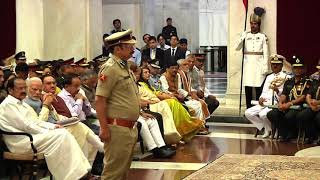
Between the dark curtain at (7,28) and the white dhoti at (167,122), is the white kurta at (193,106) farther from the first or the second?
the dark curtain at (7,28)

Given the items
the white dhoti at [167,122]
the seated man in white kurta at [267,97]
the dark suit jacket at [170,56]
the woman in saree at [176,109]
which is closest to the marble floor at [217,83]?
the dark suit jacket at [170,56]

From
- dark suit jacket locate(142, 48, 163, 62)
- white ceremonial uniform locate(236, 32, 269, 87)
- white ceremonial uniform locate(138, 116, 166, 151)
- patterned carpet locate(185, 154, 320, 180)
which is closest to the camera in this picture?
patterned carpet locate(185, 154, 320, 180)

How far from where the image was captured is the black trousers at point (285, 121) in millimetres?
10008

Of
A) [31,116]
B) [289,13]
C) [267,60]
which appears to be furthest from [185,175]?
[289,13]

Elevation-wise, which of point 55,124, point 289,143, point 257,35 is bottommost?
point 289,143

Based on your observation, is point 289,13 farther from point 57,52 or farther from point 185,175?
point 185,175

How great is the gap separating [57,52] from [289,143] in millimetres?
5686

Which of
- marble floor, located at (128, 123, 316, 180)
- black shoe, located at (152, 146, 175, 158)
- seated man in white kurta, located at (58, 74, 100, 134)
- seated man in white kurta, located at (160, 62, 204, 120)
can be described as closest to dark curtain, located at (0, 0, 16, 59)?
seated man in white kurta, located at (160, 62, 204, 120)

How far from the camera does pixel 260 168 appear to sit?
7613 millimetres

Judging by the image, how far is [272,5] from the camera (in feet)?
41.4

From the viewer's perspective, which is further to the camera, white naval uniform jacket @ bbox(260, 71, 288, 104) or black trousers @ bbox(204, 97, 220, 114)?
black trousers @ bbox(204, 97, 220, 114)

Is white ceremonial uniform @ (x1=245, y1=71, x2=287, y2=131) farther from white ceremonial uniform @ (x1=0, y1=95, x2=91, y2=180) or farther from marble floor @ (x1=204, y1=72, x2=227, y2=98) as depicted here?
white ceremonial uniform @ (x1=0, y1=95, x2=91, y2=180)

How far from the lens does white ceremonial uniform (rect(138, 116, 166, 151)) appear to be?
859 centimetres

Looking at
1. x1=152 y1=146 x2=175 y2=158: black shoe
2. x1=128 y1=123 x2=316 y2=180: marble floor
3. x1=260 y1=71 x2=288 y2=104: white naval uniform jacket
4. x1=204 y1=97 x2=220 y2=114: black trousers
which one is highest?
x1=260 y1=71 x2=288 y2=104: white naval uniform jacket
